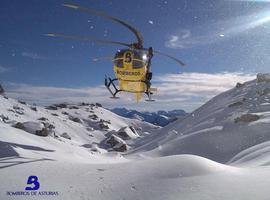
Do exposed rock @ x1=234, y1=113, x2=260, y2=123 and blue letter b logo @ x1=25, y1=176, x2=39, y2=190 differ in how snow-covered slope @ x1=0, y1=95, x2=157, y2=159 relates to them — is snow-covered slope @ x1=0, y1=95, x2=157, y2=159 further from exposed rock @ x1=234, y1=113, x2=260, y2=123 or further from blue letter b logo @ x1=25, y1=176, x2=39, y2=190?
exposed rock @ x1=234, y1=113, x2=260, y2=123

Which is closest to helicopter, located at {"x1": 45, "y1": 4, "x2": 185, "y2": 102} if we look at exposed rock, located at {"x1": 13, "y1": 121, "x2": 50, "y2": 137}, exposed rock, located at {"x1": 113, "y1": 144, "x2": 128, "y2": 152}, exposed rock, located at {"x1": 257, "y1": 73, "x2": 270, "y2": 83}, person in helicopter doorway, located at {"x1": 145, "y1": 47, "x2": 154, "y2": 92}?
person in helicopter doorway, located at {"x1": 145, "y1": 47, "x2": 154, "y2": 92}

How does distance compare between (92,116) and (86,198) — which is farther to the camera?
(92,116)

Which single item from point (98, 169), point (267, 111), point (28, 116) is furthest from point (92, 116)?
point (98, 169)

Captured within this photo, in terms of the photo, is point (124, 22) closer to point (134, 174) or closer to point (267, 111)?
point (134, 174)

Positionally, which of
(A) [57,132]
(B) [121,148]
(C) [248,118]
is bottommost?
(B) [121,148]

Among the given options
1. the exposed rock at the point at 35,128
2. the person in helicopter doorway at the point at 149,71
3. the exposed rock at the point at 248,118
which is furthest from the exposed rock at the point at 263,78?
the person in helicopter doorway at the point at 149,71

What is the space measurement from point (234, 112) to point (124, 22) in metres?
30.3

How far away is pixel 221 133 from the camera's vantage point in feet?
108

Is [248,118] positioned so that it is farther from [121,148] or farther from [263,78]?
[263,78]

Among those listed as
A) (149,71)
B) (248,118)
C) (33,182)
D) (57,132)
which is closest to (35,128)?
(149,71)

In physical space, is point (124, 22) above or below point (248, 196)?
above

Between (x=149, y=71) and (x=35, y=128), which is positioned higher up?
(x=149, y=71)

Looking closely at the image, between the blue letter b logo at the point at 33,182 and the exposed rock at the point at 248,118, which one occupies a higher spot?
the exposed rock at the point at 248,118

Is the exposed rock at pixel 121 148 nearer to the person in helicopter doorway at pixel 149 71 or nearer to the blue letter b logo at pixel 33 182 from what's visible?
the person in helicopter doorway at pixel 149 71
